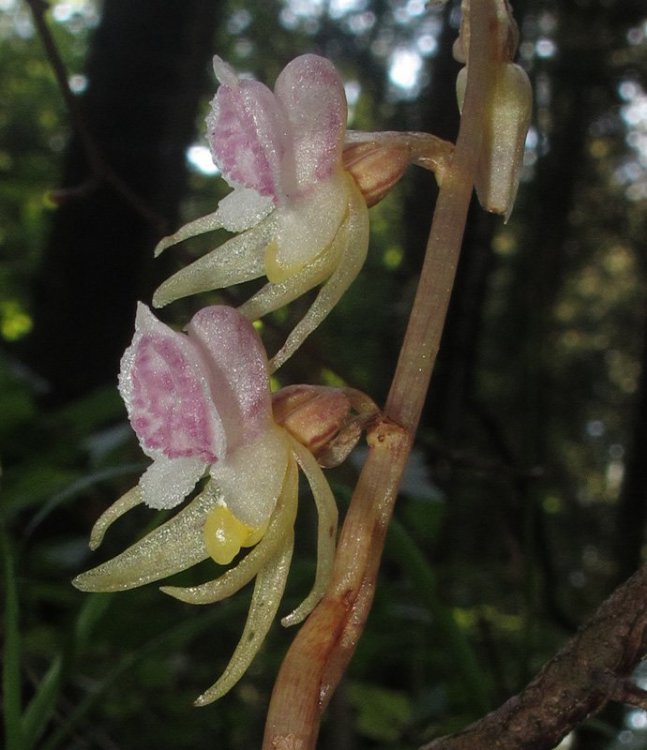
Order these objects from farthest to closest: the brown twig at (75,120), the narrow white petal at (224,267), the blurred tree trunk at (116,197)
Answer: the blurred tree trunk at (116,197) → the brown twig at (75,120) → the narrow white petal at (224,267)

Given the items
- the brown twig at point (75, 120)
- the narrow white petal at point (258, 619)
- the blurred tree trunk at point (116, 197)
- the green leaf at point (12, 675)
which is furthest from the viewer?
the blurred tree trunk at point (116, 197)

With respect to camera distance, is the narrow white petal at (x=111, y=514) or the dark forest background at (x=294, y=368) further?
the dark forest background at (x=294, y=368)

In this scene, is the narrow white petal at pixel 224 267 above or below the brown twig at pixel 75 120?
Result: below

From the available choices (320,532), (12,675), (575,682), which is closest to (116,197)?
(12,675)

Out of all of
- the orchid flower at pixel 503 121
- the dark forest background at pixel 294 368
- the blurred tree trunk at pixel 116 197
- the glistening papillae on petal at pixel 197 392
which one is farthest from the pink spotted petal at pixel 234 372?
the blurred tree trunk at pixel 116 197

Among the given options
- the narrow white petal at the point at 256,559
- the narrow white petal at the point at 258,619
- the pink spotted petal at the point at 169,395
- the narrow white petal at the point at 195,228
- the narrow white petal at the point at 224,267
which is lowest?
the narrow white petal at the point at 258,619

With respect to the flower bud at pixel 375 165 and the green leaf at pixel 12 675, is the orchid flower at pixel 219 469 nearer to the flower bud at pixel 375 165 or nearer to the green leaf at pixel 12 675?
the flower bud at pixel 375 165

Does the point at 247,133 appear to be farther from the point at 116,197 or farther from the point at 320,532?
the point at 116,197
